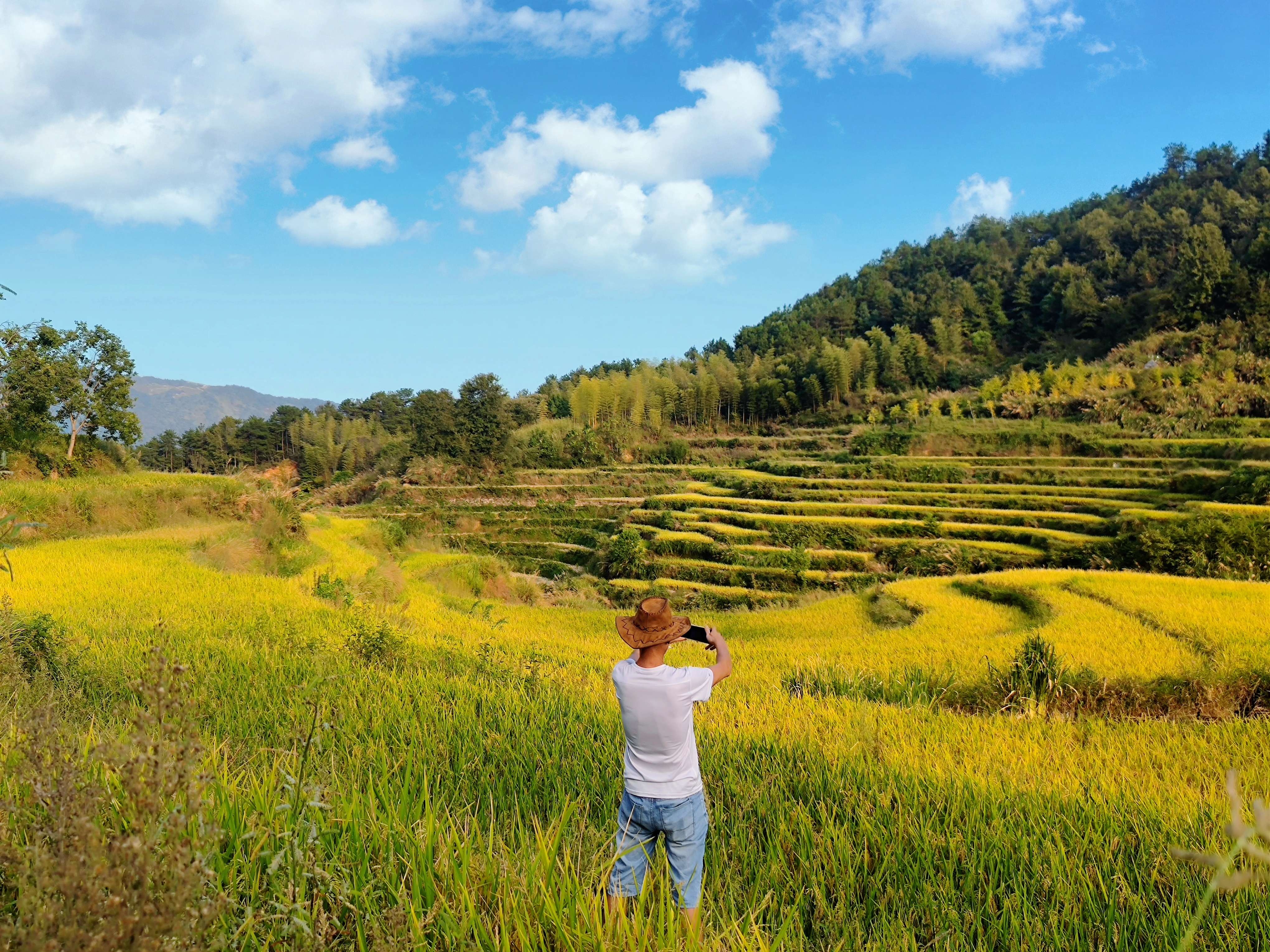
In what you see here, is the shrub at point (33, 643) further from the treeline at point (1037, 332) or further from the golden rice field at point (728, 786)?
the treeline at point (1037, 332)

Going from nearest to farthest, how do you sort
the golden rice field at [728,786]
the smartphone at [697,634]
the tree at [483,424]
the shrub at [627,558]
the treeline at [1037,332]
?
1. the golden rice field at [728,786]
2. the smartphone at [697,634]
3. the shrub at [627,558]
4. the treeline at [1037,332]
5. the tree at [483,424]

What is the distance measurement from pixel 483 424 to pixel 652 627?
41.5 m

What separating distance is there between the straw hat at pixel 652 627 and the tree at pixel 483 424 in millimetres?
41282

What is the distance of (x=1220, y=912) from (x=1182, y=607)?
290 inches

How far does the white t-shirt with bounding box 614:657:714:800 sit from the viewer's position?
9.34 feet

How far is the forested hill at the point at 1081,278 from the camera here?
43.9 metres

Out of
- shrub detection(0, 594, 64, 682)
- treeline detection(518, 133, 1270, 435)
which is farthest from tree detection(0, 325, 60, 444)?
treeline detection(518, 133, 1270, 435)

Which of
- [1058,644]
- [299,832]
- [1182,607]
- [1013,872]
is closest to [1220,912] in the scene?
[1013,872]

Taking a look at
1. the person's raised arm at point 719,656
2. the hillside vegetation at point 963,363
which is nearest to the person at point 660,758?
the person's raised arm at point 719,656

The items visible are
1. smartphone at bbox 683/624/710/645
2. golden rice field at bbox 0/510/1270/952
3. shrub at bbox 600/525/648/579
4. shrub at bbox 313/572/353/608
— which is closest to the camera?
golden rice field at bbox 0/510/1270/952

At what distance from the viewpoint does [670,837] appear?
288cm

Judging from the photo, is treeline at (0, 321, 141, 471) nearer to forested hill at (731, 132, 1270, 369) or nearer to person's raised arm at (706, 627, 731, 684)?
person's raised arm at (706, 627, 731, 684)

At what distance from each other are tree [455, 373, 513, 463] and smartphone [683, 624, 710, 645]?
135 ft

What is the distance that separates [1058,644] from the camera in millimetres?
8141
